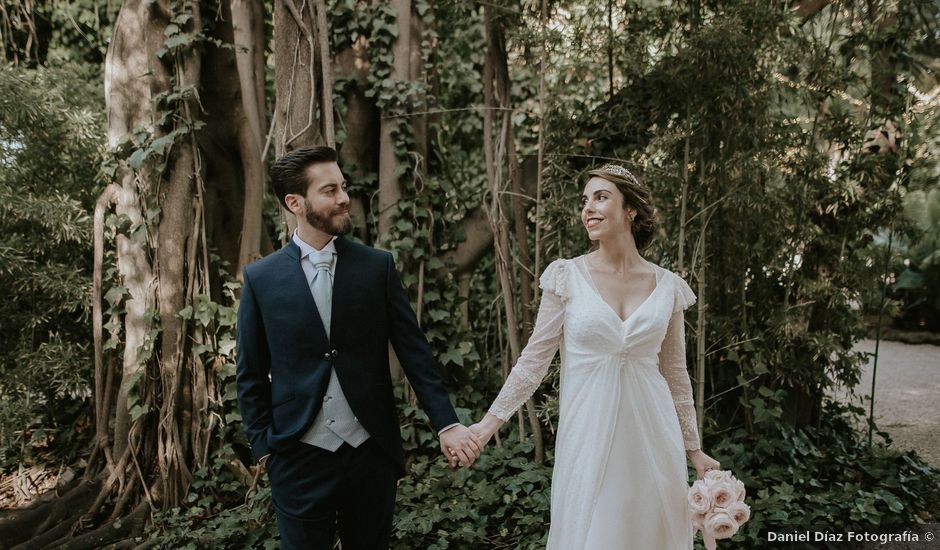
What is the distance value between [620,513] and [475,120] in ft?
17.3

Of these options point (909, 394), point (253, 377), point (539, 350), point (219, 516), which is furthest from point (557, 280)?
point (909, 394)

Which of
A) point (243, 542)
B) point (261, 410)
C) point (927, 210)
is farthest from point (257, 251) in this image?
point (927, 210)

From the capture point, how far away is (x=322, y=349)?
2.19 meters

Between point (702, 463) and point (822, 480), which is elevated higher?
point (702, 463)

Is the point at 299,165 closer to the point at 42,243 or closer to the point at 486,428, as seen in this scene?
the point at 486,428

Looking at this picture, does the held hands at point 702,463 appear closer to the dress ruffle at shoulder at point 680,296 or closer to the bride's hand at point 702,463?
the bride's hand at point 702,463

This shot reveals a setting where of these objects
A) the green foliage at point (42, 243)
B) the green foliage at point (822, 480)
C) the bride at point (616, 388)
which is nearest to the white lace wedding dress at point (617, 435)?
the bride at point (616, 388)

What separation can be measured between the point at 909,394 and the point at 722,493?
18.7 feet

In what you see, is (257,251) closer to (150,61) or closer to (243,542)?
(150,61)

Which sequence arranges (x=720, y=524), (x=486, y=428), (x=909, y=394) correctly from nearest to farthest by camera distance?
(x=720, y=524), (x=486, y=428), (x=909, y=394)

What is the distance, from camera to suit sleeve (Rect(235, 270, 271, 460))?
2.24 metres

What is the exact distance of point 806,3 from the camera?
4254 millimetres

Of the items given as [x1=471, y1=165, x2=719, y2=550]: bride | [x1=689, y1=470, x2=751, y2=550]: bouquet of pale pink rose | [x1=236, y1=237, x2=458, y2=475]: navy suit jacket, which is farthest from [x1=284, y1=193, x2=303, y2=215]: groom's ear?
[x1=689, y1=470, x2=751, y2=550]: bouquet of pale pink rose

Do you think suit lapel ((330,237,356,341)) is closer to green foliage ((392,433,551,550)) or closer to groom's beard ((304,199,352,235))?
groom's beard ((304,199,352,235))
